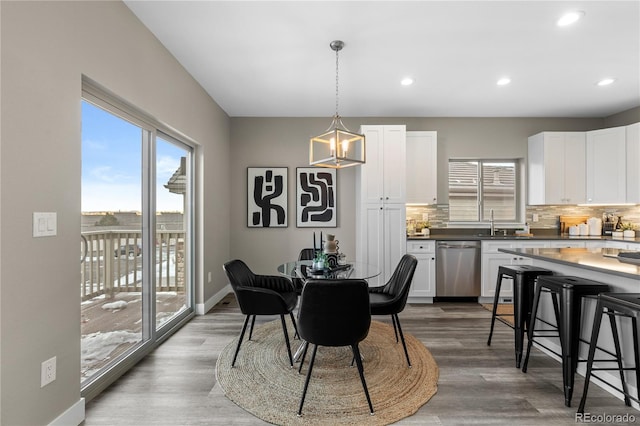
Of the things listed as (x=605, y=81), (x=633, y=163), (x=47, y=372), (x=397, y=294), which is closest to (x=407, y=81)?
(x=605, y=81)

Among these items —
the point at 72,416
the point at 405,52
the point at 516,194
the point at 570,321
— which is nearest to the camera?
the point at 72,416

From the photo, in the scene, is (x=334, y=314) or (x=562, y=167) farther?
(x=562, y=167)

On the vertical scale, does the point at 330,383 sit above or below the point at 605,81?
below

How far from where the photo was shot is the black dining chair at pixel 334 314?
1.84 meters

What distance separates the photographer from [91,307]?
2.18 metres

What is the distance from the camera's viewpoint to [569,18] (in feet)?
7.72

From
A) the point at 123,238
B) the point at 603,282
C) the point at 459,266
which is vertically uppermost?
the point at 123,238

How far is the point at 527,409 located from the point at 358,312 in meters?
1.30

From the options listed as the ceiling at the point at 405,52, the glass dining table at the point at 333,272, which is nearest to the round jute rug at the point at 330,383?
the glass dining table at the point at 333,272

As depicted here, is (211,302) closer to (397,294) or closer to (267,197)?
(267,197)

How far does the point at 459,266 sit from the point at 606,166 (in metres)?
2.53

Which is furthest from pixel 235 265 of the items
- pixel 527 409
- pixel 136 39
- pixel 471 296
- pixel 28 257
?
pixel 471 296

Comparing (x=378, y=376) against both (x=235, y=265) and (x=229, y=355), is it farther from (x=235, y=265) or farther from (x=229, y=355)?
(x=235, y=265)

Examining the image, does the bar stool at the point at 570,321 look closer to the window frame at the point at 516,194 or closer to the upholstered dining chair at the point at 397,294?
the upholstered dining chair at the point at 397,294
